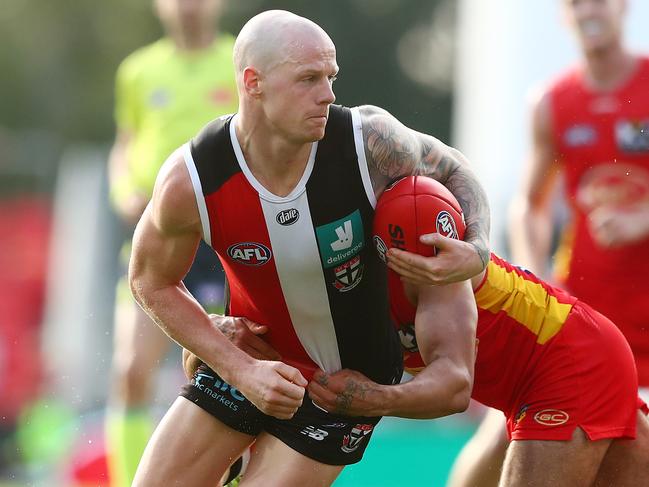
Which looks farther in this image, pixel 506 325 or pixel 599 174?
pixel 599 174

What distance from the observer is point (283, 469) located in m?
5.32

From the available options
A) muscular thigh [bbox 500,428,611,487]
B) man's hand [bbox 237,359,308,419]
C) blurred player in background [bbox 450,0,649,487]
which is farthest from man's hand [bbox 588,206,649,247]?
man's hand [bbox 237,359,308,419]

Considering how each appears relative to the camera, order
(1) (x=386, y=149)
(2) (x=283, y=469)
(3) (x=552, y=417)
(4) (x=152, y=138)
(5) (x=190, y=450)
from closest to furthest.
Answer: (1) (x=386, y=149) → (2) (x=283, y=469) → (5) (x=190, y=450) → (3) (x=552, y=417) → (4) (x=152, y=138)

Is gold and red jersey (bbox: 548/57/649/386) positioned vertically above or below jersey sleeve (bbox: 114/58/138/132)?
below

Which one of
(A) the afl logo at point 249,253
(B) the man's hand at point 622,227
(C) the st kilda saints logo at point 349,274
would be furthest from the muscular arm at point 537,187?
(A) the afl logo at point 249,253

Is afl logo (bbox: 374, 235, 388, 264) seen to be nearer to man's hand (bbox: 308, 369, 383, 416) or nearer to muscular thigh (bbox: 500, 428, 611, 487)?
man's hand (bbox: 308, 369, 383, 416)

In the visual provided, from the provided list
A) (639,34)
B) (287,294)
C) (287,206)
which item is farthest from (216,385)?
(639,34)

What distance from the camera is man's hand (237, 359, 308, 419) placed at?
4875 mm

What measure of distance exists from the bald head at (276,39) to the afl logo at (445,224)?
75 centimetres

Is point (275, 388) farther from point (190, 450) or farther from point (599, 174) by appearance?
point (599, 174)

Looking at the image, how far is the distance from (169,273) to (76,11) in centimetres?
4017

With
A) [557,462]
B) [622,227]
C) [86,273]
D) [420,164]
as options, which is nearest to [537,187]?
[622,227]

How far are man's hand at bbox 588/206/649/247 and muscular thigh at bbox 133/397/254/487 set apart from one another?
2.82 metres

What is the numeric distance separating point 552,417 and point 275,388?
4.40 ft
